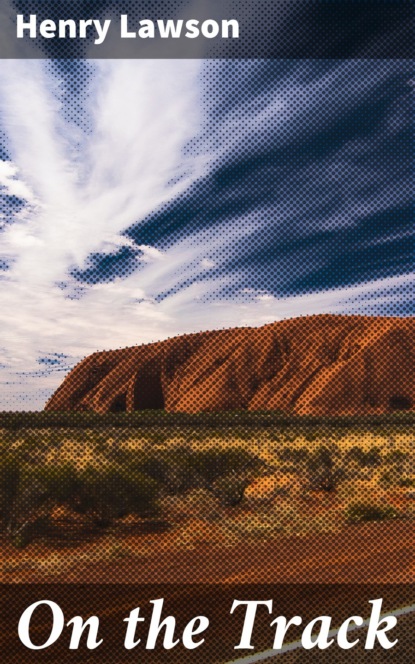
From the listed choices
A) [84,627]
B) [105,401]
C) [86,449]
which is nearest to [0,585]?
[84,627]

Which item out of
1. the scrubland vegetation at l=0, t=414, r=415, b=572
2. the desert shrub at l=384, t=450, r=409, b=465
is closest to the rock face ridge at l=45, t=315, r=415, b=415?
the desert shrub at l=384, t=450, r=409, b=465

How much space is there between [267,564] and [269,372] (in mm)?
79592

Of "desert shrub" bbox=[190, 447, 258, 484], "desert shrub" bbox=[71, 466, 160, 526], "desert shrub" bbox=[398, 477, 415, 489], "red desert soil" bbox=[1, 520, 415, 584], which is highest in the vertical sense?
"desert shrub" bbox=[190, 447, 258, 484]

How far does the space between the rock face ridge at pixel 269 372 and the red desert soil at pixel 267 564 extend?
59287 mm

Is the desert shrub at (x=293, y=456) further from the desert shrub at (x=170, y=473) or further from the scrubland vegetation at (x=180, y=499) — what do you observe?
the desert shrub at (x=170, y=473)

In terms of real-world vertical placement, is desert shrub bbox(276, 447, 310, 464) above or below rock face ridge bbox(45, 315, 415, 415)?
below

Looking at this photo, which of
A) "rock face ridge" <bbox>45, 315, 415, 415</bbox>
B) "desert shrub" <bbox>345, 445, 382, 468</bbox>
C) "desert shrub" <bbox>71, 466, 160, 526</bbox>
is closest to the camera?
"desert shrub" <bbox>71, 466, 160, 526</bbox>

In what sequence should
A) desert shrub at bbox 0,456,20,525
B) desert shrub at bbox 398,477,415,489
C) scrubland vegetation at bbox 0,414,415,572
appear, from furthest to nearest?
desert shrub at bbox 398,477,415,489 < desert shrub at bbox 0,456,20,525 < scrubland vegetation at bbox 0,414,415,572

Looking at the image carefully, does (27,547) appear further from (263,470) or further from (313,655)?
(263,470)

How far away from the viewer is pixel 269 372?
288ft

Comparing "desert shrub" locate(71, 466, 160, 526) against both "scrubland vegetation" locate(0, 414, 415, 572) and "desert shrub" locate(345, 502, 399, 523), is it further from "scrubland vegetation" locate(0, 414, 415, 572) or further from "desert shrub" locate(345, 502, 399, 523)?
"desert shrub" locate(345, 502, 399, 523)

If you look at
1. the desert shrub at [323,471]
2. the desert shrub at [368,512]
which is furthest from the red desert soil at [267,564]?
the desert shrub at [323,471]

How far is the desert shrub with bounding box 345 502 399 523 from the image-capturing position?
41.0 ft

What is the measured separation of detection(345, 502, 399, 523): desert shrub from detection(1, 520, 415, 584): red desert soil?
1672 mm
